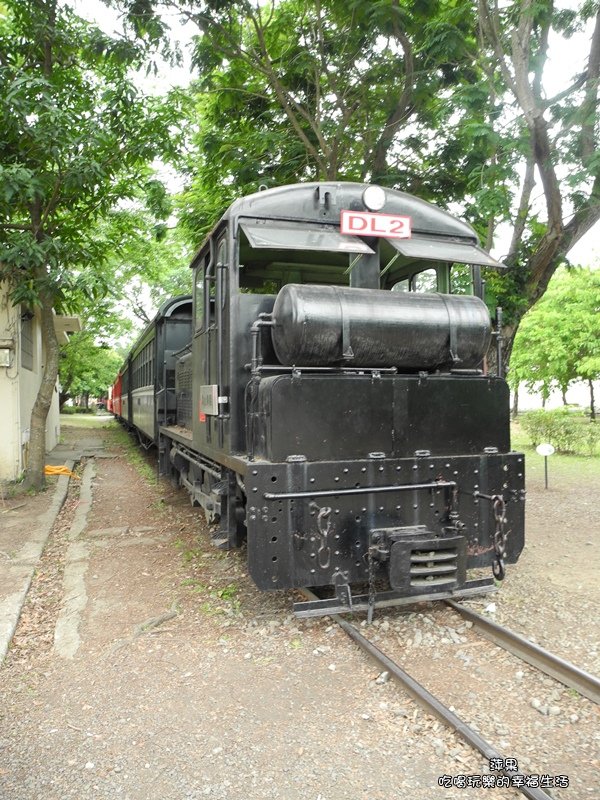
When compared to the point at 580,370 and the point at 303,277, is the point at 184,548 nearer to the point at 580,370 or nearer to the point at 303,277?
the point at 303,277

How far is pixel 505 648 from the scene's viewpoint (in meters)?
3.86

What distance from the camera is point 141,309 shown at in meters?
31.6

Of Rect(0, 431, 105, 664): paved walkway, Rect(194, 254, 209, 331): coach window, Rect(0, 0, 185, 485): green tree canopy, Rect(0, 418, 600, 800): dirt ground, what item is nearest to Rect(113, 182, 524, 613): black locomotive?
Rect(0, 418, 600, 800): dirt ground

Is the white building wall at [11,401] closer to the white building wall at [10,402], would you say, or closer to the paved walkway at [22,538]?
the white building wall at [10,402]

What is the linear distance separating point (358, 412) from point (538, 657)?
1.88 m

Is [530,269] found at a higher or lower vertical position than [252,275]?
higher

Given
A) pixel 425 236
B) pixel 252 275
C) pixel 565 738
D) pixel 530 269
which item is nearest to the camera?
pixel 565 738

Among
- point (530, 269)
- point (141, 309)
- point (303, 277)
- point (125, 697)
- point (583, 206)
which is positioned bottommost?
point (125, 697)

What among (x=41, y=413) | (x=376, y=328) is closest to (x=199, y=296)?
(x=376, y=328)

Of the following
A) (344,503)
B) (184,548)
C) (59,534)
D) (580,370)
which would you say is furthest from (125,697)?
(580,370)

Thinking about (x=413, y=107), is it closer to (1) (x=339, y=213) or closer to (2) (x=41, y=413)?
(1) (x=339, y=213)

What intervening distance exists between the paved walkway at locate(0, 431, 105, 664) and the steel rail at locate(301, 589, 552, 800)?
239 cm

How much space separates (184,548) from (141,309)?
88.0 ft

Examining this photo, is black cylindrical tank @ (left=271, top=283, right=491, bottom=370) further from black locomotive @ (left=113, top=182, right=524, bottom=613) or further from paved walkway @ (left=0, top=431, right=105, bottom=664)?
Answer: paved walkway @ (left=0, top=431, right=105, bottom=664)
